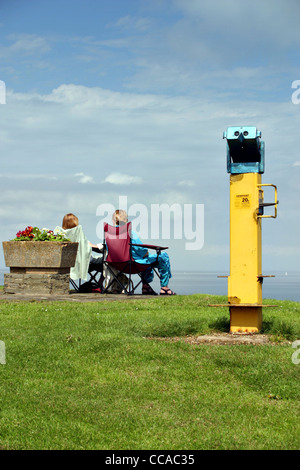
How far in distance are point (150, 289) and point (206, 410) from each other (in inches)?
348

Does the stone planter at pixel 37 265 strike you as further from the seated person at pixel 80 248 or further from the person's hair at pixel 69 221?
the person's hair at pixel 69 221

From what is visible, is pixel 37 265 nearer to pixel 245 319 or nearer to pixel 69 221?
pixel 69 221

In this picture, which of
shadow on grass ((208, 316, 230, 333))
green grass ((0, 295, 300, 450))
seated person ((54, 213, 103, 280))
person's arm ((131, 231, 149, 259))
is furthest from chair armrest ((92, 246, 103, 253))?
shadow on grass ((208, 316, 230, 333))

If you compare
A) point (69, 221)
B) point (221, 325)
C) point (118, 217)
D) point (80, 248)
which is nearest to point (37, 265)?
point (80, 248)

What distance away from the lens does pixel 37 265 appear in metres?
12.1

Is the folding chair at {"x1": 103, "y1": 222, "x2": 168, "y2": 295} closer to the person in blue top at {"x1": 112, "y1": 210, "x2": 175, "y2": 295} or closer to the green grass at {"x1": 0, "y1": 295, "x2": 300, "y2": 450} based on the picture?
the person in blue top at {"x1": 112, "y1": 210, "x2": 175, "y2": 295}

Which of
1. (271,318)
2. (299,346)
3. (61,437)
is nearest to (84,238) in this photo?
(271,318)

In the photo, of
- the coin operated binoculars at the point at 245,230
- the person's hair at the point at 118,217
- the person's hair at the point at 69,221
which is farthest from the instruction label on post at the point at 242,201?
the person's hair at the point at 69,221

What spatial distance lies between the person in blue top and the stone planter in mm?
1292

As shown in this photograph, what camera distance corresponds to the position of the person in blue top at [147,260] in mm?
12492

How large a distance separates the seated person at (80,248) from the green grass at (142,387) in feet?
17.2

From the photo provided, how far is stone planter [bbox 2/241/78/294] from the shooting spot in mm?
12039

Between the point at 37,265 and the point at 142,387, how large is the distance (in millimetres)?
7367
